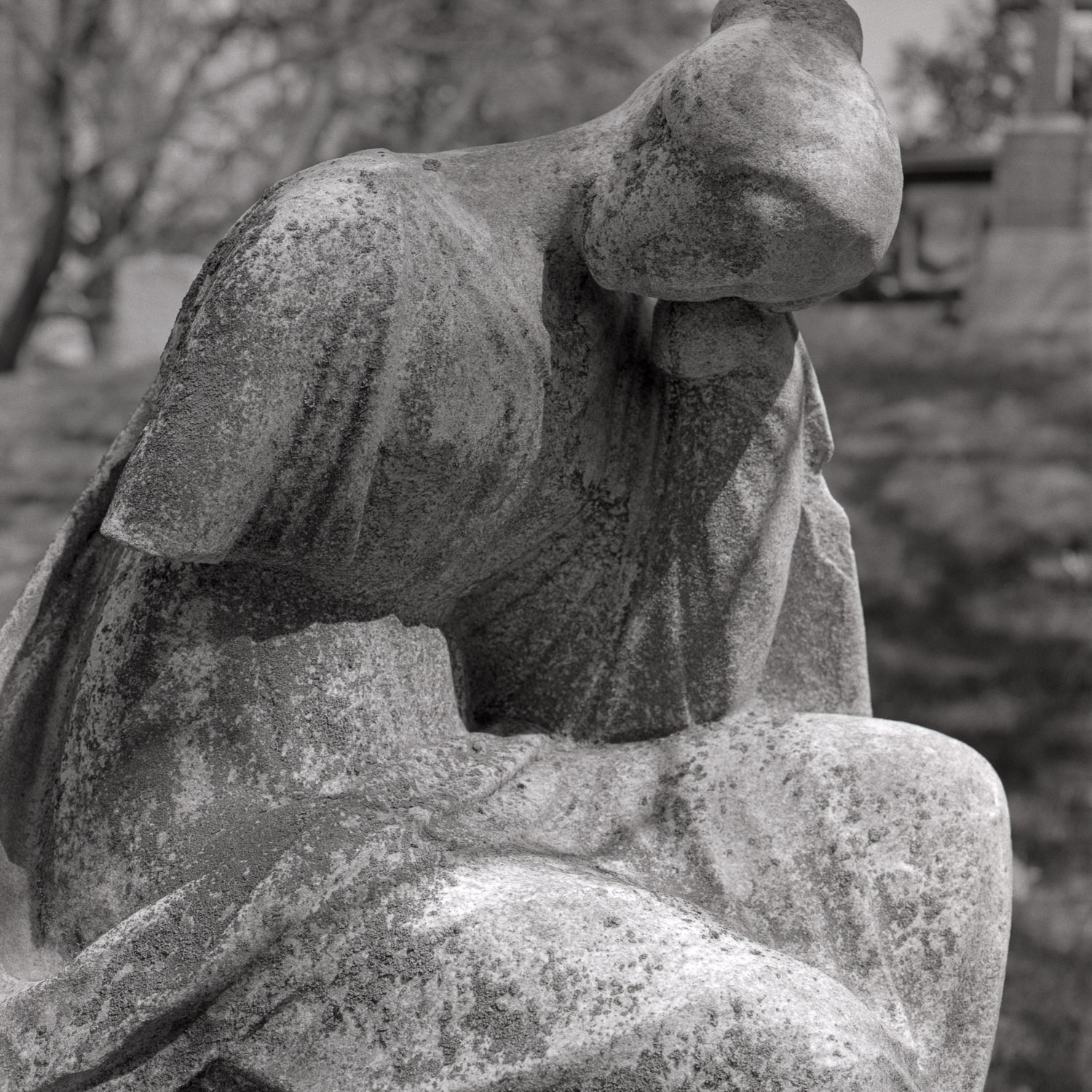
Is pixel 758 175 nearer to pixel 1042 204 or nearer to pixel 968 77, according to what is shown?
pixel 1042 204

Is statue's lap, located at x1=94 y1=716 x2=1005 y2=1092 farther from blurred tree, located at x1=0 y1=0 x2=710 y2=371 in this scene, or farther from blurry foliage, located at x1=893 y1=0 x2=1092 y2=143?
blurry foliage, located at x1=893 y1=0 x2=1092 y2=143

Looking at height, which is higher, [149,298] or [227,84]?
[227,84]

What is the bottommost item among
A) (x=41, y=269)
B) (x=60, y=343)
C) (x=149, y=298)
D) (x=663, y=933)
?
(x=60, y=343)

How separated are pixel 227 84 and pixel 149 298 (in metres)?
3.14

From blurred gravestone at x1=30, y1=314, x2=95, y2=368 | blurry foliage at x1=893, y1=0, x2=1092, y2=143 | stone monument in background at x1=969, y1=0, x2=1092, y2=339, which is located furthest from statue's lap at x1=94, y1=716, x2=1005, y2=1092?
blurry foliage at x1=893, y1=0, x2=1092, y2=143

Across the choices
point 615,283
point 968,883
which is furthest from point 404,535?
point 968,883

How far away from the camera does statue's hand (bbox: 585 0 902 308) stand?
4.69 ft

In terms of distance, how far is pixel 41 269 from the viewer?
816cm

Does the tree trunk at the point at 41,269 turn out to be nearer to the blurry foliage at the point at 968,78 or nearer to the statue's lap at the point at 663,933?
the statue's lap at the point at 663,933

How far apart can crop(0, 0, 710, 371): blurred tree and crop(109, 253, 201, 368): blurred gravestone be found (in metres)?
0.39

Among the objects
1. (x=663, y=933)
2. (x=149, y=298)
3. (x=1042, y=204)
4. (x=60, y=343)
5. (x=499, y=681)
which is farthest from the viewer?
Result: (x=60, y=343)

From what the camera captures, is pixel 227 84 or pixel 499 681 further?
pixel 227 84

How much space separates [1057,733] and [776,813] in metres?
3.40

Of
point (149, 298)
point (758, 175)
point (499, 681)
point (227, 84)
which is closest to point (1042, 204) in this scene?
point (227, 84)
